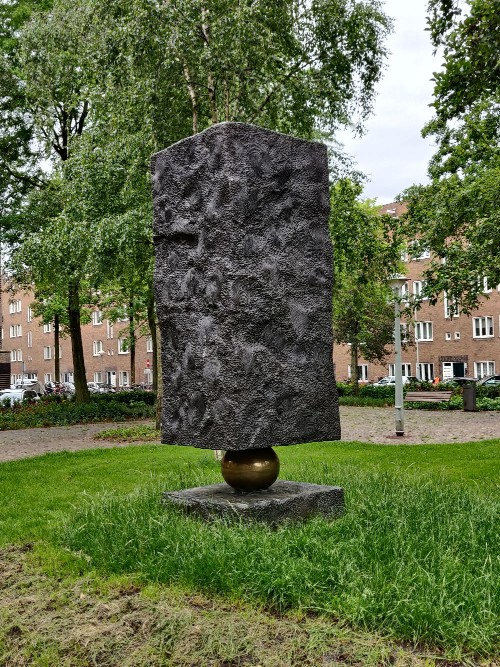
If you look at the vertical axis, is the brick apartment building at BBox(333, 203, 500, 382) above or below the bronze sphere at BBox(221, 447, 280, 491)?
above

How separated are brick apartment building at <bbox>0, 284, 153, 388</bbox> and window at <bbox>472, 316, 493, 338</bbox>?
82.0 ft

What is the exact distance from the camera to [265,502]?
5484 millimetres

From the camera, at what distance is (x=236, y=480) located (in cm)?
584

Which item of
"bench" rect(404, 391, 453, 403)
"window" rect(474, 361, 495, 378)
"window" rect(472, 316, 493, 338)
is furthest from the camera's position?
"window" rect(474, 361, 495, 378)

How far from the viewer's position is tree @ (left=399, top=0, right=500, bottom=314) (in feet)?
28.1

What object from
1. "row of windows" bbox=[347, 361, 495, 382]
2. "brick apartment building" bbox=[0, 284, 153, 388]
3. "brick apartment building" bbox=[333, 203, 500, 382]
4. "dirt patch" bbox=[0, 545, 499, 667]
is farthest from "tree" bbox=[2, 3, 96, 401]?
"brick apartment building" bbox=[0, 284, 153, 388]

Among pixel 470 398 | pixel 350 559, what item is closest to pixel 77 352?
pixel 470 398

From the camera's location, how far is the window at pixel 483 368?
1932 inches

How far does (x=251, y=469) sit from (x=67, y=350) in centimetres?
6687

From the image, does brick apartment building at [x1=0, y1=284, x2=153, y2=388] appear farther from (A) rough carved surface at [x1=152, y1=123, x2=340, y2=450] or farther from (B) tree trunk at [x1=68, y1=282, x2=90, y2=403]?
(A) rough carved surface at [x1=152, y1=123, x2=340, y2=450]

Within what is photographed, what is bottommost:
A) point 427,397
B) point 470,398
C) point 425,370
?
point 427,397

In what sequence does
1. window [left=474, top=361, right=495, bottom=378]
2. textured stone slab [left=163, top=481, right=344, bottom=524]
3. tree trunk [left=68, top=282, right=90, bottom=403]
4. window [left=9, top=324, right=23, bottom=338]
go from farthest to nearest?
window [left=9, top=324, right=23, bottom=338] < window [left=474, top=361, right=495, bottom=378] < tree trunk [left=68, top=282, right=90, bottom=403] < textured stone slab [left=163, top=481, right=344, bottom=524]

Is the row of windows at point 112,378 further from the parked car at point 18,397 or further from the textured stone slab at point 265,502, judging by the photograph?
the textured stone slab at point 265,502

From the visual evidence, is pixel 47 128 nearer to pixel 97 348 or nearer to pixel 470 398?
pixel 470 398
